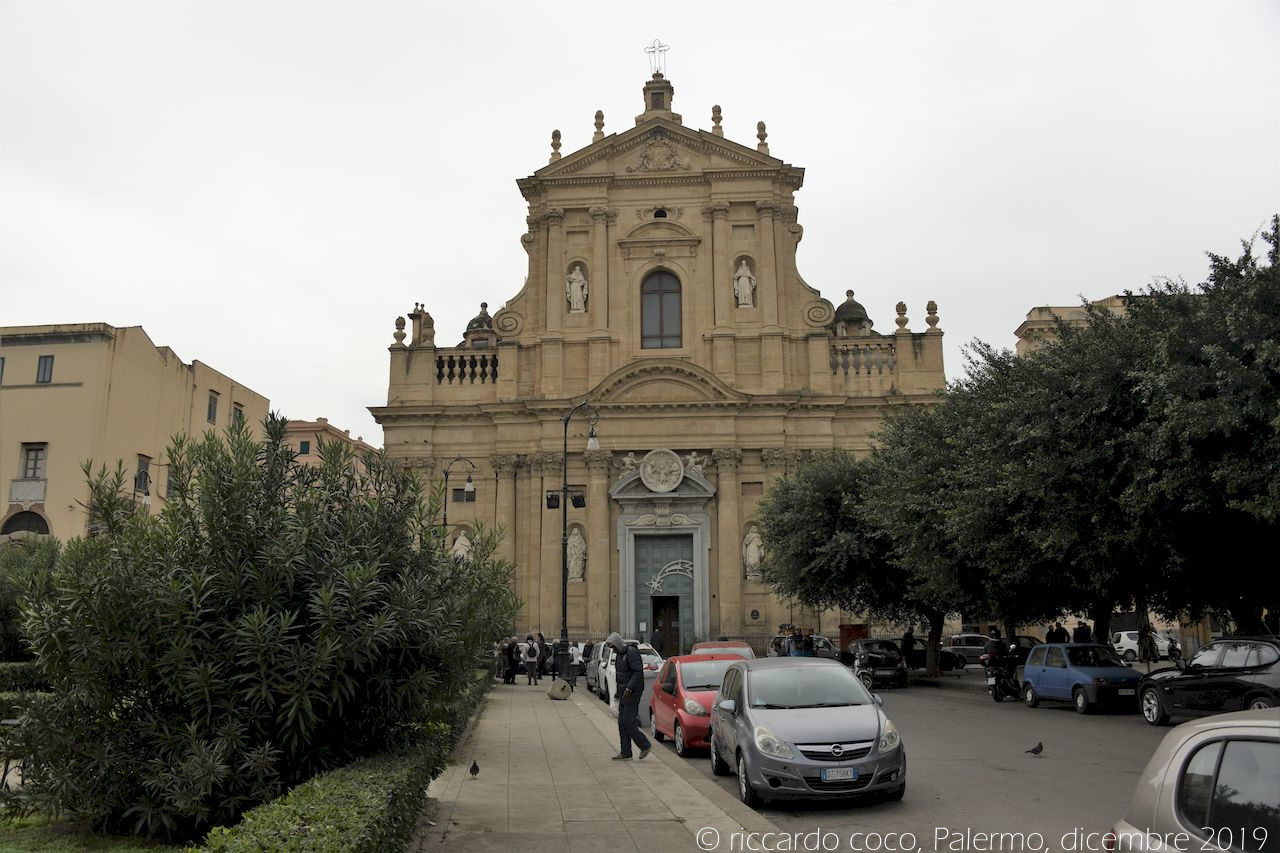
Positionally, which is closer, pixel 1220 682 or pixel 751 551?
pixel 1220 682

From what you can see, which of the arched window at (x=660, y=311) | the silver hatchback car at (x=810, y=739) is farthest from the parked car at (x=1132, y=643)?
the silver hatchback car at (x=810, y=739)

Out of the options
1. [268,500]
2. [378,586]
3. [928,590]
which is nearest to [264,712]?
[378,586]

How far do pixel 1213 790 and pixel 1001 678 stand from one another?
2000 centimetres

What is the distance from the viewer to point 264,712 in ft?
25.3

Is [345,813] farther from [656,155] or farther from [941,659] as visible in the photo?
[656,155]

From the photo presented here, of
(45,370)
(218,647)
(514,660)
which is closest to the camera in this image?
(218,647)

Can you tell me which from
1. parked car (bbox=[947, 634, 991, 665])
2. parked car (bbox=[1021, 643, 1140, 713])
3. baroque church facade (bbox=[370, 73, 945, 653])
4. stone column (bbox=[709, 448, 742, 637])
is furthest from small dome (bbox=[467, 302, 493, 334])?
parked car (bbox=[1021, 643, 1140, 713])

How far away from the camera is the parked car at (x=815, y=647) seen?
3041 centimetres

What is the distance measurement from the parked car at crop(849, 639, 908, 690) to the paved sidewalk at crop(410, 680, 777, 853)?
12099 millimetres

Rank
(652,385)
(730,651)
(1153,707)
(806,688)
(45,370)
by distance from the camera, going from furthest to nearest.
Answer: (45,370) < (652,385) < (730,651) < (1153,707) < (806,688)

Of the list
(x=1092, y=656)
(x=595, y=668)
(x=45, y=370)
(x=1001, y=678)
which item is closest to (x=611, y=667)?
(x=595, y=668)

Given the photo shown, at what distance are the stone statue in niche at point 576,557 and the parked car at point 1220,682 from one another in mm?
21988

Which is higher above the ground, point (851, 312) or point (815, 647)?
point (851, 312)

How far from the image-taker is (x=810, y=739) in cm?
964
